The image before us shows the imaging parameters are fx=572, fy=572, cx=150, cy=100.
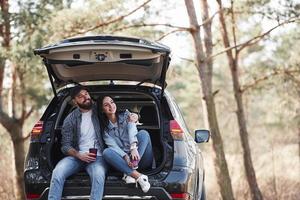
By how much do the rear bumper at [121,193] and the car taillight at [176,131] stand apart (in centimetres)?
59

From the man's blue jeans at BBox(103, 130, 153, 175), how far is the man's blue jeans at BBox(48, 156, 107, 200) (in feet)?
0.38

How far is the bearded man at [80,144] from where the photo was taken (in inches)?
203

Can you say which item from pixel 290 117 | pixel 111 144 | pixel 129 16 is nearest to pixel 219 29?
pixel 129 16

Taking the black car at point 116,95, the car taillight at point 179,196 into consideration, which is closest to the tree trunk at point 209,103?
the black car at point 116,95

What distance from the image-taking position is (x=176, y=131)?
5484 mm

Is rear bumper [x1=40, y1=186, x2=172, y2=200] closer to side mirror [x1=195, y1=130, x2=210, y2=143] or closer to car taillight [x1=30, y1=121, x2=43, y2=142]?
car taillight [x1=30, y1=121, x2=43, y2=142]

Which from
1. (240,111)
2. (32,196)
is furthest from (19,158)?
(32,196)

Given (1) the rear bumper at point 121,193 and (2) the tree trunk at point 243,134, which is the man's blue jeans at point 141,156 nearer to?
(1) the rear bumper at point 121,193

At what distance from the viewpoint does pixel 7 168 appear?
15461mm

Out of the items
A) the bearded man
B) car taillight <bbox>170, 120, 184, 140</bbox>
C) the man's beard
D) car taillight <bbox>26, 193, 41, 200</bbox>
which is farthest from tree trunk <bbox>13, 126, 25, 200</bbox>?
car taillight <bbox>170, 120, 184, 140</bbox>

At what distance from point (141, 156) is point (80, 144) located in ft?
2.09

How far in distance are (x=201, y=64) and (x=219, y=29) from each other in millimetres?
3515

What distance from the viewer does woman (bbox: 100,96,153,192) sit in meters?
5.24

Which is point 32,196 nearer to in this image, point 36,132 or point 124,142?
point 36,132
